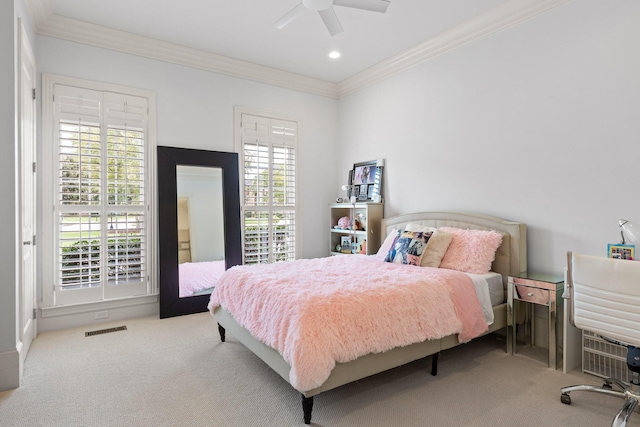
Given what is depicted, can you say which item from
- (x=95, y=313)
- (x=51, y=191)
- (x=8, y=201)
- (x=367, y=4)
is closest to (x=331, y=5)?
(x=367, y=4)

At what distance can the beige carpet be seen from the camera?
6.87 ft

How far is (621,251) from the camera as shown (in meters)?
2.54

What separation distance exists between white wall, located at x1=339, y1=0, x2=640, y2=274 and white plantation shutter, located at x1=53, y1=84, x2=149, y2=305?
3.16 metres

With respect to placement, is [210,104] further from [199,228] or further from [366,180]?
[366,180]

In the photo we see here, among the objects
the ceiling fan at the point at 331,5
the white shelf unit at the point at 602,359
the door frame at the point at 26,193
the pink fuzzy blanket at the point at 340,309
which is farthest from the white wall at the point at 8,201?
the white shelf unit at the point at 602,359

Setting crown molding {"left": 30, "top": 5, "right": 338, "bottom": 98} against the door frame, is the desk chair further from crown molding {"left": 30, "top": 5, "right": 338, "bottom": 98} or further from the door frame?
crown molding {"left": 30, "top": 5, "right": 338, "bottom": 98}

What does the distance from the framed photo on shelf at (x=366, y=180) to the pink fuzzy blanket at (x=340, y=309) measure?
1782 mm

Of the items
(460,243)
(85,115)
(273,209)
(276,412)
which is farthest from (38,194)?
(460,243)

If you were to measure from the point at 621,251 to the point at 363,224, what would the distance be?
2790 millimetres

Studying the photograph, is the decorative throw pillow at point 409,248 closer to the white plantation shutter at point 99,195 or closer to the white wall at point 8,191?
the white plantation shutter at point 99,195

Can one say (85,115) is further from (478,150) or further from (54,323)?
(478,150)

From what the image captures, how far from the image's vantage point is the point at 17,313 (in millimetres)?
2549

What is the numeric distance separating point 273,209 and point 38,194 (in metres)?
2.53

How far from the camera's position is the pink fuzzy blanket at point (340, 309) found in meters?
1.98
